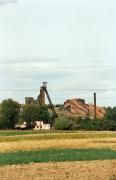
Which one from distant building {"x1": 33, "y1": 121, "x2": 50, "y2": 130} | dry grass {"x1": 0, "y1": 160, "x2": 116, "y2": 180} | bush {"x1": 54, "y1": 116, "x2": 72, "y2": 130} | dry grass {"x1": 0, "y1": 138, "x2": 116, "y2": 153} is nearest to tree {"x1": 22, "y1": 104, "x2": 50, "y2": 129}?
distant building {"x1": 33, "y1": 121, "x2": 50, "y2": 130}

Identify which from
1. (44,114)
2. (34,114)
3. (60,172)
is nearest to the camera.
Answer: (60,172)

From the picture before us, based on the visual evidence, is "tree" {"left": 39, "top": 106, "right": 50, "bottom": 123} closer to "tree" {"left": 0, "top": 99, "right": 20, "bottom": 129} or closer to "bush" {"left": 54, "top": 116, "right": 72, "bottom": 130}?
"tree" {"left": 0, "top": 99, "right": 20, "bottom": 129}

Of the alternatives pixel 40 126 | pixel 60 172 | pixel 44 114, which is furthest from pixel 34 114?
pixel 60 172

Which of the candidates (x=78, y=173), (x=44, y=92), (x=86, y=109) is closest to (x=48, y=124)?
(x=44, y=92)

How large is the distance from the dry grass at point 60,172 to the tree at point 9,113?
89.5 metres

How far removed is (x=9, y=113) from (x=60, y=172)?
96435mm

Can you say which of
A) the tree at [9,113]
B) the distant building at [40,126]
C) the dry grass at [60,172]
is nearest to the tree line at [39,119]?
the tree at [9,113]

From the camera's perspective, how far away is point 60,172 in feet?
76.2

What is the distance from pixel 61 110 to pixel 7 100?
31756 millimetres

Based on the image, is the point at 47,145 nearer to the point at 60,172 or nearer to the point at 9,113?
the point at 60,172

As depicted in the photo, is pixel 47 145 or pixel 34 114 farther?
pixel 34 114

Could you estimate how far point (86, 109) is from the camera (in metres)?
176

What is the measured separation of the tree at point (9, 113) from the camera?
11725 centimetres

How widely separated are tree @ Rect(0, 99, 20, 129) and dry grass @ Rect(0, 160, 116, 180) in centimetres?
8954
